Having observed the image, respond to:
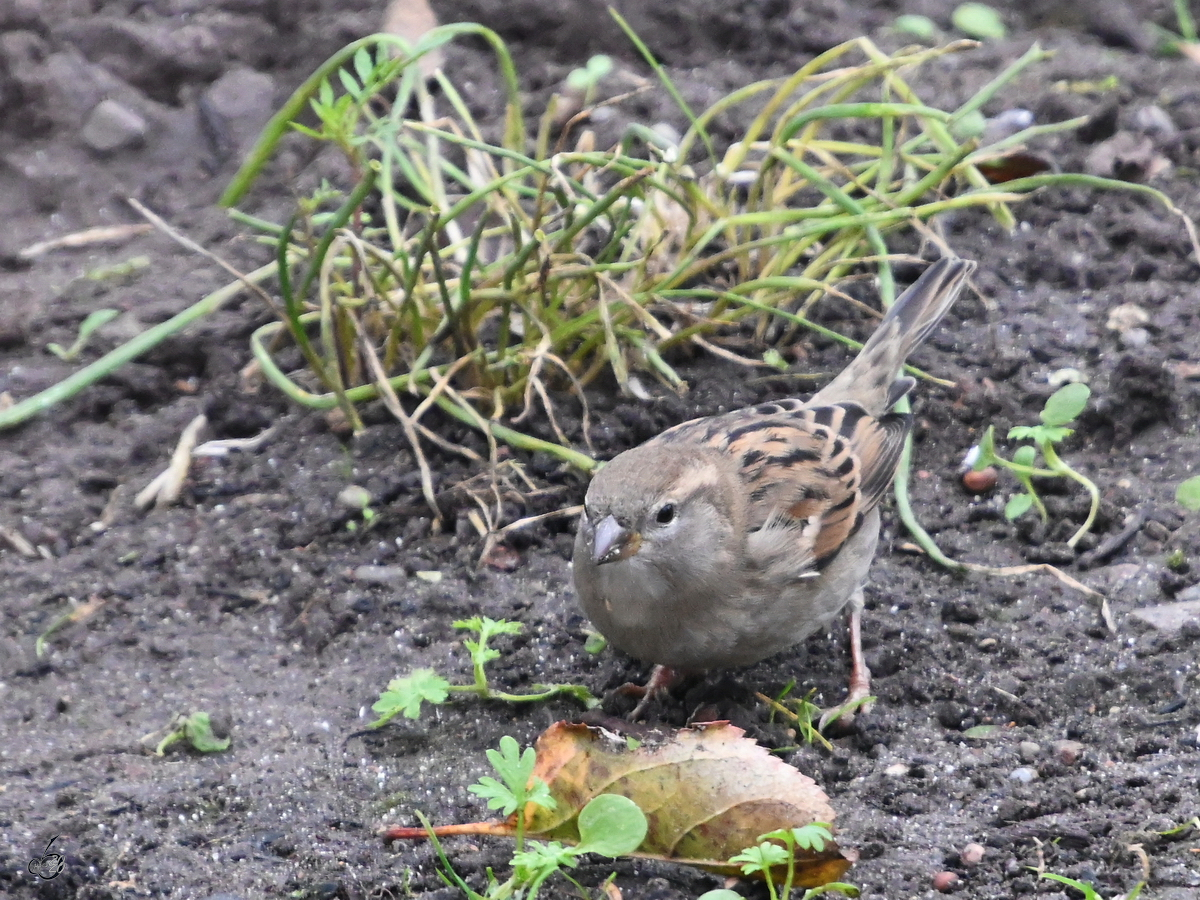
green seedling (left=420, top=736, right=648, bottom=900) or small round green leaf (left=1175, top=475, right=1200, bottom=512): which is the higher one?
green seedling (left=420, top=736, right=648, bottom=900)

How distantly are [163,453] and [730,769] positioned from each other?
2775 mm

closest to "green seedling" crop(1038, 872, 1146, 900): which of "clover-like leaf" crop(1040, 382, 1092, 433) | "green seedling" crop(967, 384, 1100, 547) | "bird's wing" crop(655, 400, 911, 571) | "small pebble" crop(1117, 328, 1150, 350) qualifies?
"bird's wing" crop(655, 400, 911, 571)

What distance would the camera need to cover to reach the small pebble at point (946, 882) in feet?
9.37

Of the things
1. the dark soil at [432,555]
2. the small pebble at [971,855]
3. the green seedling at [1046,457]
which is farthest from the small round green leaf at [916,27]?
the small pebble at [971,855]

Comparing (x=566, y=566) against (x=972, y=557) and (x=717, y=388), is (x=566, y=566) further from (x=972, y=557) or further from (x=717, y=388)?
(x=972, y=557)

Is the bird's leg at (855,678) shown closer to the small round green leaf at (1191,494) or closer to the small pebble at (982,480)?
the small pebble at (982,480)

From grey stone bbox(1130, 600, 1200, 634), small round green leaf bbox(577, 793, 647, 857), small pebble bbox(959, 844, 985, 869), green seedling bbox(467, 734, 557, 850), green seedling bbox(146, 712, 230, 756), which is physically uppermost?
green seedling bbox(467, 734, 557, 850)

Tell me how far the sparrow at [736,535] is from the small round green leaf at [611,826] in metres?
0.86

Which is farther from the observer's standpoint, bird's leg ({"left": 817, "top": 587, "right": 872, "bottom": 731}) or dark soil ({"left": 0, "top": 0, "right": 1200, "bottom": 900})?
bird's leg ({"left": 817, "top": 587, "right": 872, "bottom": 731})

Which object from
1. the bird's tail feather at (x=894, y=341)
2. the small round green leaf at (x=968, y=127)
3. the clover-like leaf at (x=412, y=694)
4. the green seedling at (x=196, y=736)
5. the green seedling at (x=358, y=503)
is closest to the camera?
the clover-like leaf at (x=412, y=694)

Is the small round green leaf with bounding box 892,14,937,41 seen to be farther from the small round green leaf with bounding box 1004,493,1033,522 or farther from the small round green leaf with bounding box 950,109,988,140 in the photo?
the small round green leaf with bounding box 1004,493,1033,522

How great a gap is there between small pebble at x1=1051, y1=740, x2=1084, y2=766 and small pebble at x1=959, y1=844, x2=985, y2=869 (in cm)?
48

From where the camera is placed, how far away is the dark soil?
3105 millimetres

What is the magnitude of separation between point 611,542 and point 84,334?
108 inches
